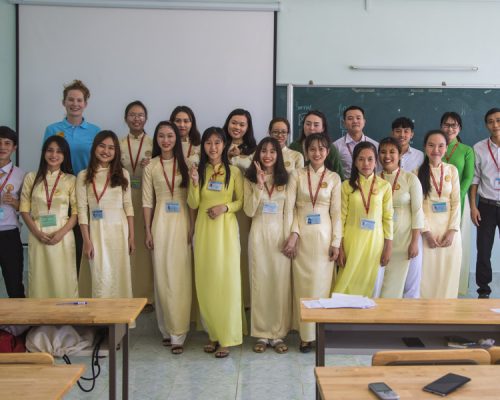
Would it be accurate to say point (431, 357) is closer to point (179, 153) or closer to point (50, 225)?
point (179, 153)

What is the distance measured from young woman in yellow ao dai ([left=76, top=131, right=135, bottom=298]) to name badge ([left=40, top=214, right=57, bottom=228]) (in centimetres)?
18

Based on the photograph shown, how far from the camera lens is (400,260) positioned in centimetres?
375

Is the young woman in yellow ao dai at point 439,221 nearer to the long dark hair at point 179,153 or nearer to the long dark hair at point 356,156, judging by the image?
the long dark hair at point 356,156

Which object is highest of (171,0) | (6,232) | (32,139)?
(171,0)

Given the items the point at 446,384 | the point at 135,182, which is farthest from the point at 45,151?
Answer: the point at 446,384

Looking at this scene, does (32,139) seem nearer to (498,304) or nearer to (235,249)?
(235,249)

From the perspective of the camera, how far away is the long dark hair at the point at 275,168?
3.52m

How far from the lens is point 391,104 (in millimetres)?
5266

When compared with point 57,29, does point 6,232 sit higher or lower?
lower

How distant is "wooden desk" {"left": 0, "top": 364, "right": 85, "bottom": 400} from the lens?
1.49 metres

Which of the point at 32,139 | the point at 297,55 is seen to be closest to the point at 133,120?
the point at 32,139

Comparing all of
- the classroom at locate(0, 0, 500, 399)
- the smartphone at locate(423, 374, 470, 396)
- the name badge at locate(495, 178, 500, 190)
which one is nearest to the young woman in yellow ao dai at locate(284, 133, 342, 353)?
the name badge at locate(495, 178, 500, 190)

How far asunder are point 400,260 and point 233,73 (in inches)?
101

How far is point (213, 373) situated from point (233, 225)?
3.26ft
